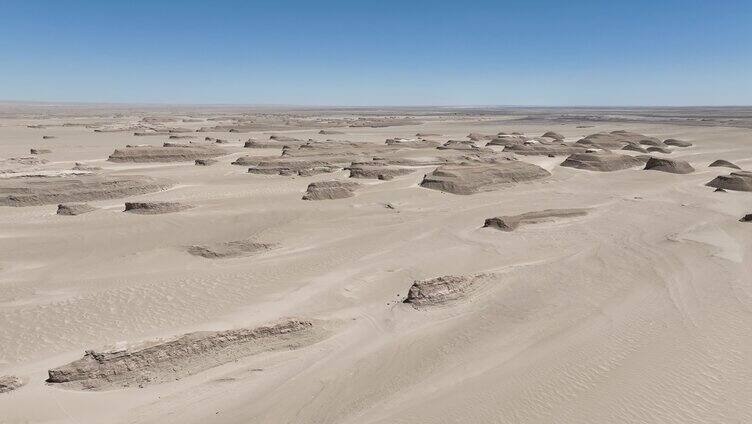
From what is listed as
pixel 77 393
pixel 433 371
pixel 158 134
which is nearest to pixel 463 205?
pixel 433 371

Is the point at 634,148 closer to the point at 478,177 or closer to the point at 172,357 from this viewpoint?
the point at 478,177

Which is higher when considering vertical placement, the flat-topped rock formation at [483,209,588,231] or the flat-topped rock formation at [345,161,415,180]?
the flat-topped rock formation at [345,161,415,180]

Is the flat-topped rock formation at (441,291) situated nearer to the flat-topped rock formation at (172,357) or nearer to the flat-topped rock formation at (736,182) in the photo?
the flat-topped rock formation at (172,357)

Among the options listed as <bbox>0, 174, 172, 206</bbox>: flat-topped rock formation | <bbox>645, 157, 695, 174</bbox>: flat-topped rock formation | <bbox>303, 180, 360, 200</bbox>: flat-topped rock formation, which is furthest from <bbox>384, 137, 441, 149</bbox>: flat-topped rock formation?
<bbox>0, 174, 172, 206</bbox>: flat-topped rock formation

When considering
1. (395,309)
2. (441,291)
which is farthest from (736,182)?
(395,309)

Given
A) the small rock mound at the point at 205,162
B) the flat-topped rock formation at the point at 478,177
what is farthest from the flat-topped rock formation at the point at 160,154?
the flat-topped rock formation at the point at 478,177

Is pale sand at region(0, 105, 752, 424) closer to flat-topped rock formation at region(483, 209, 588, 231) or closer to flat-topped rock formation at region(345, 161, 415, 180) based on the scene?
flat-topped rock formation at region(483, 209, 588, 231)

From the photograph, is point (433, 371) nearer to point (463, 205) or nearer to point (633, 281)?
point (633, 281)
